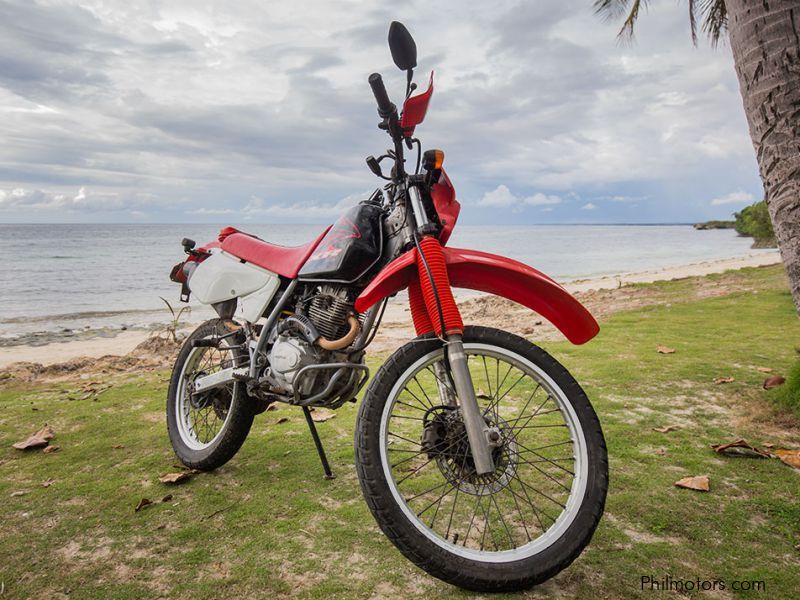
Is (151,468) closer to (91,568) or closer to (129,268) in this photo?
(91,568)

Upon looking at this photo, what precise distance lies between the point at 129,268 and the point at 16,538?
27.5m

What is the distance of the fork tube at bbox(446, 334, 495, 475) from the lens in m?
2.02

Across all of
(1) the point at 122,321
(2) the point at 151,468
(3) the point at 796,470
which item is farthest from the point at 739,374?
(1) the point at 122,321

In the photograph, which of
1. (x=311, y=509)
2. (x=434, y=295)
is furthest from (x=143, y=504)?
(x=434, y=295)

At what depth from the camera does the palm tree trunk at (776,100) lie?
7.39 ft

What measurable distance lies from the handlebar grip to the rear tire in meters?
1.59

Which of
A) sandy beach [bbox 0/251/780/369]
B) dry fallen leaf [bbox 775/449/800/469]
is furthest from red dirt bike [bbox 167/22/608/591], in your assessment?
sandy beach [bbox 0/251/780/369]

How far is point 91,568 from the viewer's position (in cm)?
216

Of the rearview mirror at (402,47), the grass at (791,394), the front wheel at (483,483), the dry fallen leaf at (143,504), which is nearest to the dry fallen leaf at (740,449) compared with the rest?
the grass at (791,394)

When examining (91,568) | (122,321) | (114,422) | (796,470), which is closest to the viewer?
(91,568)

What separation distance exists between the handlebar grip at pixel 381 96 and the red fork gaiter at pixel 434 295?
1.90ft

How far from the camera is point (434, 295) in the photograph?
6.88 feet

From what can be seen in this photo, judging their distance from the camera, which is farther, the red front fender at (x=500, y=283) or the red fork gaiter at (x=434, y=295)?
the red front fender at (x=500, y=283)

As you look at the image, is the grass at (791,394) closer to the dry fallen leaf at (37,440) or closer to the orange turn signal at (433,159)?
the orange turn signal at (433,159)
